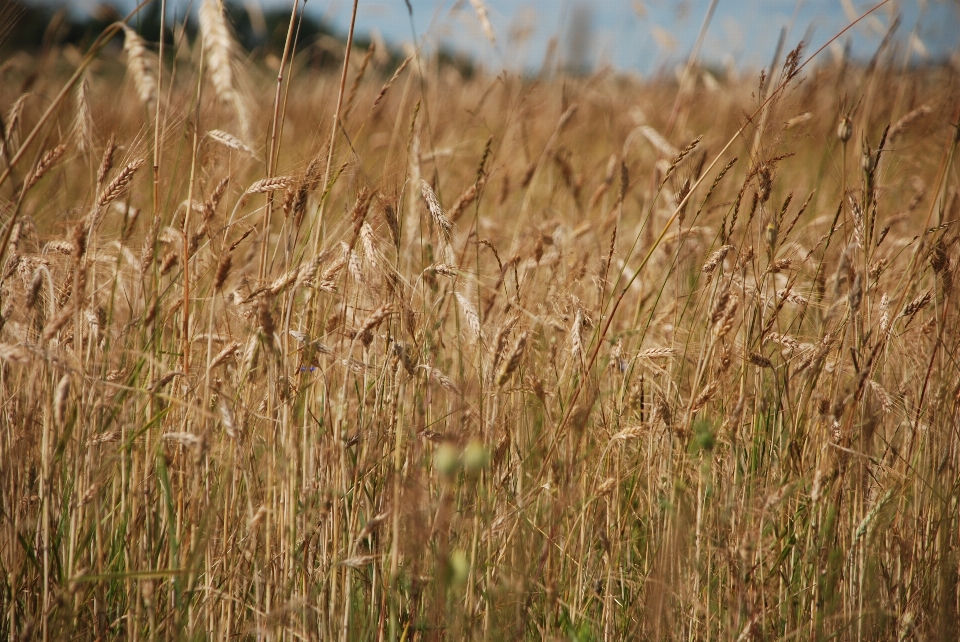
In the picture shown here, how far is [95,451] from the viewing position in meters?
1.24

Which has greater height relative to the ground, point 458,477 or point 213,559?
point 458,477

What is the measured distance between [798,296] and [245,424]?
1296 mm

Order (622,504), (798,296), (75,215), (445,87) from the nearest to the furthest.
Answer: (798,296)
(622,504)
(75,215)
(445,87)

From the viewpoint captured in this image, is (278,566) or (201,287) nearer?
(278,566)

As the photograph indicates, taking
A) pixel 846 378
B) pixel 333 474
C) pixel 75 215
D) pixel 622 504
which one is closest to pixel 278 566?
pixel 333 474

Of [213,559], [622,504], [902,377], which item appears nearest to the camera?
[213,559]

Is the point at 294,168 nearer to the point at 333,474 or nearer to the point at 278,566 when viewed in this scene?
the point at 333,474

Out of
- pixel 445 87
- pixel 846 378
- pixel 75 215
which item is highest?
pixel 445 87

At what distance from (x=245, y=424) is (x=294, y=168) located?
2.00 ft

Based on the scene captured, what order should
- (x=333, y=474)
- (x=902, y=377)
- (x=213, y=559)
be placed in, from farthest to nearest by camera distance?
(x=902, y=377), (x=213, y=559), (x=333, y=474)

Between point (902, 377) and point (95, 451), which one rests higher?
point (902, 377)

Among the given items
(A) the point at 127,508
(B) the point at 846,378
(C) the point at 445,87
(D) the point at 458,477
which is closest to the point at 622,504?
(D) the point at 458,477

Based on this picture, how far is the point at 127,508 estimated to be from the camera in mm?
1353

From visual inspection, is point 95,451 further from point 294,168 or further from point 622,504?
point 622,504
